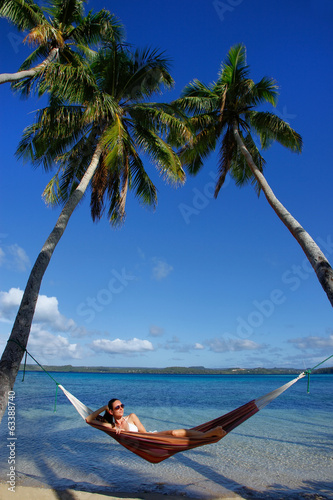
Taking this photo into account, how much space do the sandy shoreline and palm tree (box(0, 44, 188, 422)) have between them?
4.08 meters

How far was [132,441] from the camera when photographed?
3.35 meters

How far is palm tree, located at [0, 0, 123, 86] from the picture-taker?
5.21 metres

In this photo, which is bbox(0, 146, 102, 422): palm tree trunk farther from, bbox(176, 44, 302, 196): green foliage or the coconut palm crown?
bbox(176, 44, 302, 196): green foliage

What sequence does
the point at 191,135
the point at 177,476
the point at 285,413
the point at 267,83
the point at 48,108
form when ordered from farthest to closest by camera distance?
the point at 285,413, the point at 267,83, the point at 191,135, the point at 48,108, the point at 177,476

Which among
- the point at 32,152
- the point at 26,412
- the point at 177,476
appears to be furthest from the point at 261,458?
the point at 26,412

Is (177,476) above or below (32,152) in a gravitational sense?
below

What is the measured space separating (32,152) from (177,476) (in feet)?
19.7

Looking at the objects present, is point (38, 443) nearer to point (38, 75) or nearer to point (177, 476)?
point (177, 476)

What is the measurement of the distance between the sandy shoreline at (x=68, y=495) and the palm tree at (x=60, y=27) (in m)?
5.52

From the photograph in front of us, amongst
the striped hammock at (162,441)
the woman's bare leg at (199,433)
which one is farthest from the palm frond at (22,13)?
the woman's bare leg at (199,433)

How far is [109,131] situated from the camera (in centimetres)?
548

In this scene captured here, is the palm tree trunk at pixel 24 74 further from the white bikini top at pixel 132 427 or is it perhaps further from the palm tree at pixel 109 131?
the white bikini top at pixel 132 427

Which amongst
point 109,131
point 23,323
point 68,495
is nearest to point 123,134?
point 109,131

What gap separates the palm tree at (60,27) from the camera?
5.21m
